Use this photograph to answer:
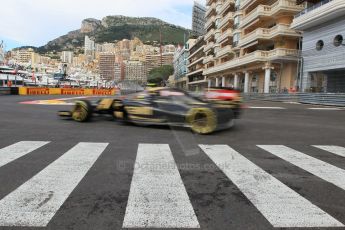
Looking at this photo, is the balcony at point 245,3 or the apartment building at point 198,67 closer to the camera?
the balcony at point 245,3

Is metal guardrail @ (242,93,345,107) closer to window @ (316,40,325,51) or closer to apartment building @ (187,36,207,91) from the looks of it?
window @ (316,40,325,51)

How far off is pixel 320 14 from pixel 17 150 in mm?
27801

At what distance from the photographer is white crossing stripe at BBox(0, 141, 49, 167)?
518cm

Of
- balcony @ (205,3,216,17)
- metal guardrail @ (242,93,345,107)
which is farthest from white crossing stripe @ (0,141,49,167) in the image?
balcony @ (205,3,216,17)

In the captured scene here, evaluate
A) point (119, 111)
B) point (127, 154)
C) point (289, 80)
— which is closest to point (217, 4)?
point (289, 80)

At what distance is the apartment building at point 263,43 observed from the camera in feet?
111

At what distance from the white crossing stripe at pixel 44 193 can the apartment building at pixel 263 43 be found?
3191 centimetres

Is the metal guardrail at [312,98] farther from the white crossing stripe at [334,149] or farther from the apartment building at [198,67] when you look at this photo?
the apartment building at [198,67]

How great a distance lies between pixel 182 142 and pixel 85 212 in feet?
13.5

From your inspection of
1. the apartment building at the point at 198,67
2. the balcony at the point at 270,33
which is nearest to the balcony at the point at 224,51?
the balcony at the point at 270,33

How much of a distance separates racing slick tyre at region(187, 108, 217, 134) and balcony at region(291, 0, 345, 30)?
2150 centimetres

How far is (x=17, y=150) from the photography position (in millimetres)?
5809

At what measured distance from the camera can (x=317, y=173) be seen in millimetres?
4641

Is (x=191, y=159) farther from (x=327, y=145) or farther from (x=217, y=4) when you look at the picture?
(x=217, y=4)
